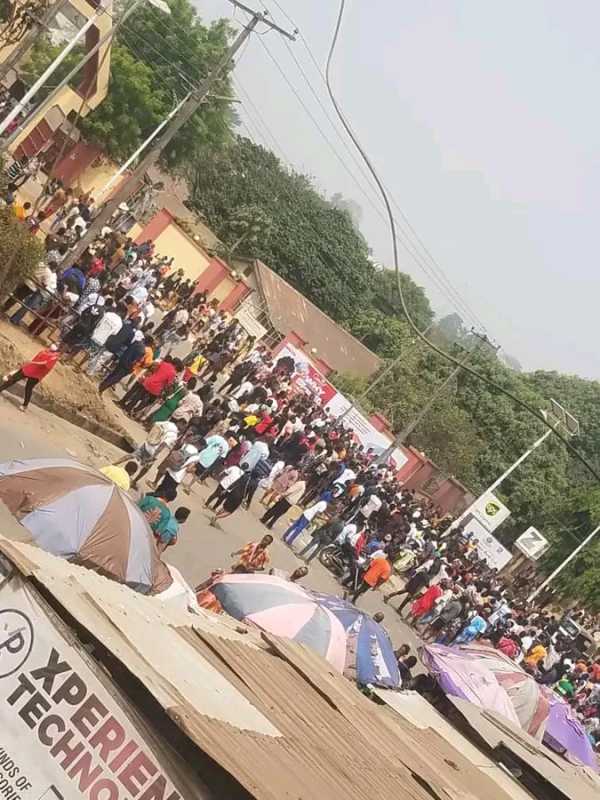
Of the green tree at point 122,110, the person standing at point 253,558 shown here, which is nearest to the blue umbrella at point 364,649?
the person standing at point 253,558

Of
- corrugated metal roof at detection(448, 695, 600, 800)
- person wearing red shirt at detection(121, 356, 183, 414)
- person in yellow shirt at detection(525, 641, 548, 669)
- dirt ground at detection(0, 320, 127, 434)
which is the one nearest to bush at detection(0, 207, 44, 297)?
dirt ground at detection(0, 320, 127, 434)

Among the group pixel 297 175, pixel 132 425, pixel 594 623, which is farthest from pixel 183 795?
pixel 297 175

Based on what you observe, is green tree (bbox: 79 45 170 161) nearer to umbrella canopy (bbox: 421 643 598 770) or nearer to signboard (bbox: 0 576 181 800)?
umbrella canopy (bbox: 421 643 598 770)

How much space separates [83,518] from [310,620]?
3.09 m

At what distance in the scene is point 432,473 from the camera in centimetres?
4753

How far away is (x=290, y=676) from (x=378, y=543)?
46.2 feet

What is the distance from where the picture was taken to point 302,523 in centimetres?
1783

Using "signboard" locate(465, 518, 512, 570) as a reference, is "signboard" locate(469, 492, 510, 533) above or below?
above

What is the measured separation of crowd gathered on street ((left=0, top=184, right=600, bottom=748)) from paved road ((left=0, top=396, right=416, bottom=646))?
1.04ft

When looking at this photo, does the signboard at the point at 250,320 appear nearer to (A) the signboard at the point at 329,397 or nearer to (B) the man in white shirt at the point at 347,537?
(A) the signboard at the point at 329,397

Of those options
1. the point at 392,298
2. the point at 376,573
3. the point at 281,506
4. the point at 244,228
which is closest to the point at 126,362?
the point at 281,506

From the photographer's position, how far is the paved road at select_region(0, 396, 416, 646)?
11.9 meters

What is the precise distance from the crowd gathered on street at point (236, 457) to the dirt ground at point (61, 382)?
0.34 m

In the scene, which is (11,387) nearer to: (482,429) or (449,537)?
(449,537)
